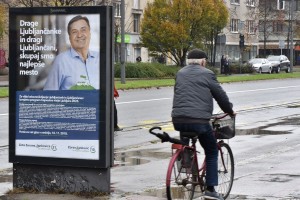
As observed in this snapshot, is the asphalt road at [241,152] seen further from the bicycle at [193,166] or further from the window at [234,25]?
the window at [234,25]

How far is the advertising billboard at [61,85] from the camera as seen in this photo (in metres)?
8.67

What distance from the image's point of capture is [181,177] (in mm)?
7875

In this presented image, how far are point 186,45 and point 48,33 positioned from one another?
152 ft

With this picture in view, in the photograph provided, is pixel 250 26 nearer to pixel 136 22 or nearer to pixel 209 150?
pixel 136 22

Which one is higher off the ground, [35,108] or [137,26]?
[137,26]

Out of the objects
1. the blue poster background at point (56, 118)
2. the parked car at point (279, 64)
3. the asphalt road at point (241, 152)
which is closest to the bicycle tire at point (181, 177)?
the asphalt road at point (241, 152)

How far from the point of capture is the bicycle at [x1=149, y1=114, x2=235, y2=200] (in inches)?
306

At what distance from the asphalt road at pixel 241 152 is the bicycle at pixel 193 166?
1.01 feet

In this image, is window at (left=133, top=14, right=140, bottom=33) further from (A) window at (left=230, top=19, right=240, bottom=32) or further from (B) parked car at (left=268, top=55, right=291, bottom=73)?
(A) window at (left=230, top=19, right=240, bottom=32)

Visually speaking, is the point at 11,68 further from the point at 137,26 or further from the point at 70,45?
the point at 137,26

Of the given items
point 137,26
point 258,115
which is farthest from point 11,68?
point 137,26

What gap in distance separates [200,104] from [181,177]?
2.71 ft

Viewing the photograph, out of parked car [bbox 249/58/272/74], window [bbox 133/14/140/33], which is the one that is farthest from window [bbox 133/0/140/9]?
parked car [bbox 249/58/272/74]

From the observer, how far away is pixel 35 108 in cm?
896
